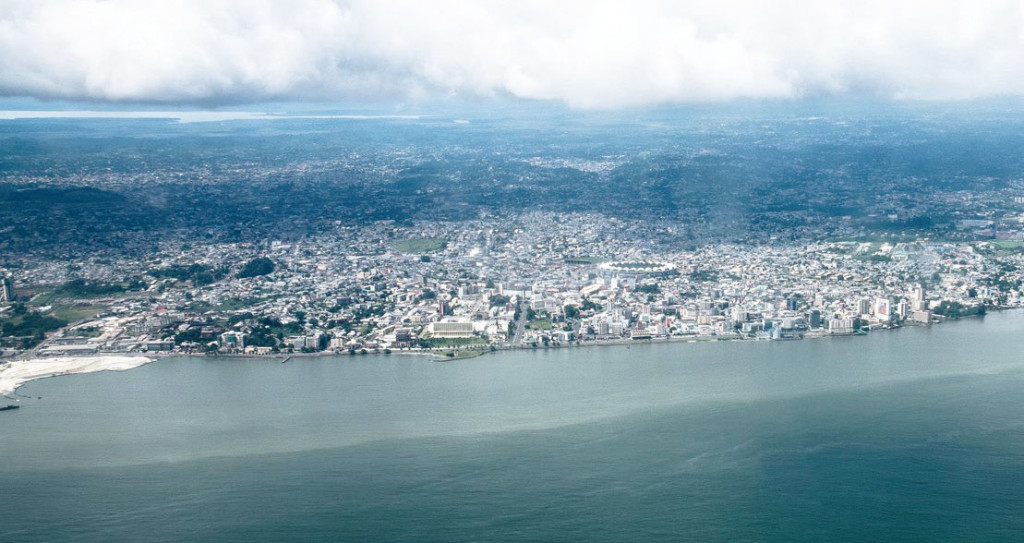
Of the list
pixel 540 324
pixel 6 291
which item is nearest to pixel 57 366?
pixel 6 291

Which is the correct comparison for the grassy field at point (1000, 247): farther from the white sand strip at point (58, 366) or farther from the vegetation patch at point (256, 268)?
the white sand strip at point (58, 366)

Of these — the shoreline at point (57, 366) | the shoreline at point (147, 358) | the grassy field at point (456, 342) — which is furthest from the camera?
the grassy field at point (456, 342)

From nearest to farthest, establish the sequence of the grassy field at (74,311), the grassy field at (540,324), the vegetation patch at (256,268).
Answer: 1. the grassy field at (540,324)
2. the grassy field at (74,311)
3. the vegetation patch at (256,268)

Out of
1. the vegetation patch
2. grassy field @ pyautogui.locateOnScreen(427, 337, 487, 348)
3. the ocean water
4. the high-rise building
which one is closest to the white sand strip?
the ocean water

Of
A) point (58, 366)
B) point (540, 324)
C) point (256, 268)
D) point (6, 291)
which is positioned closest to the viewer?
point (58, 366)

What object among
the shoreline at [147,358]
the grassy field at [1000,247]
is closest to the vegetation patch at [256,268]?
the shoreline at [147,358]

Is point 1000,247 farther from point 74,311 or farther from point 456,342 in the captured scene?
point 74,311

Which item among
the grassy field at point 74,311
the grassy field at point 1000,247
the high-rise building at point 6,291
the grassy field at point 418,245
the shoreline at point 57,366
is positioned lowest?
the shoreline at point 57,366
